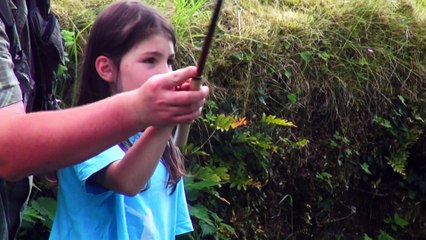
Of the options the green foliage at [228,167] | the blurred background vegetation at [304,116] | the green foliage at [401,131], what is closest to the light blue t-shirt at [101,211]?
the blurred background vegetation at [304,116]

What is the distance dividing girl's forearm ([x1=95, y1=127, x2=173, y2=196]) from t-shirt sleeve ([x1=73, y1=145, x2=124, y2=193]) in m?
0.02

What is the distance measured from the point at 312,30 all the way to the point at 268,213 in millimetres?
1122

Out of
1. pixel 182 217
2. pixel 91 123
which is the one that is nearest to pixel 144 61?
pixel 182 217

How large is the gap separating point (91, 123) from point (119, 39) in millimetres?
986

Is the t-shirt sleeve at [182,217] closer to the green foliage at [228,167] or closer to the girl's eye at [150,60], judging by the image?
the girl's eye at [150,60]

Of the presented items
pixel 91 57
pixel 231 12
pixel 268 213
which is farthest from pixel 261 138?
pixel 91 57

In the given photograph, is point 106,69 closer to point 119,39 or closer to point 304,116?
point 119,39

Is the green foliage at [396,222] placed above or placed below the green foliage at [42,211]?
below

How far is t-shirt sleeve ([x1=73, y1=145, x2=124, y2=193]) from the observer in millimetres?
2102

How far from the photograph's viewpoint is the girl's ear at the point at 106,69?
91.9 inches

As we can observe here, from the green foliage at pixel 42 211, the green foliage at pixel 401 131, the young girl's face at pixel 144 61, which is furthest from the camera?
the green foliage at pixel 401 131

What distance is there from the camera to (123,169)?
80.0 inches

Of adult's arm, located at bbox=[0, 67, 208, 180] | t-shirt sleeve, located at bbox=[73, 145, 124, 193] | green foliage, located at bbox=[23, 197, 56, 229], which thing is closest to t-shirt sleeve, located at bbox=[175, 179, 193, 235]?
t-shirt sleeve, located at bbox=[73, 145, 124, 193]

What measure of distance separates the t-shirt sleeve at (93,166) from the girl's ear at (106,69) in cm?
26
